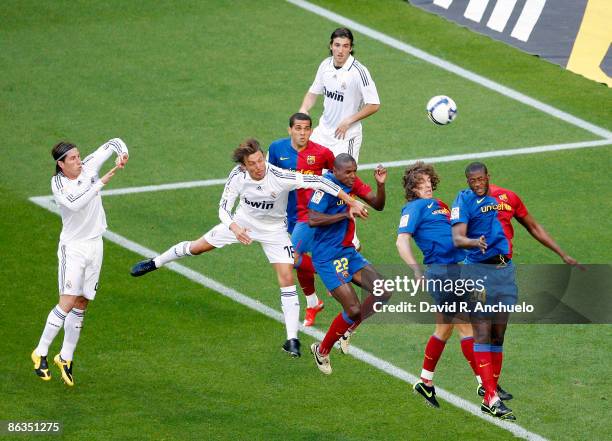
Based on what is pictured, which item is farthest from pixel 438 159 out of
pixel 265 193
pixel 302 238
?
pixel 265 193

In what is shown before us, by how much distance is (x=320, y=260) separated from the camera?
14484 millimetres

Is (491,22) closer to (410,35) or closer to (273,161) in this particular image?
(410,35)

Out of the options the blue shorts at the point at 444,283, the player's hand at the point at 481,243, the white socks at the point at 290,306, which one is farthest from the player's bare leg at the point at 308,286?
the player's hand at the point at 481,243

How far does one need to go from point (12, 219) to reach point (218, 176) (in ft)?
11.1

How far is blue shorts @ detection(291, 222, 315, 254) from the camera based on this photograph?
15156mm

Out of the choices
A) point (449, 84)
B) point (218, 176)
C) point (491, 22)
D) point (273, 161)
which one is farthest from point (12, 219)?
point (491, 22)

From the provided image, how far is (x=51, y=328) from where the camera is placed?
1452 centimetres

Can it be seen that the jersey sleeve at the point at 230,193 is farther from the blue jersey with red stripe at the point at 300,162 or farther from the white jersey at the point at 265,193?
the blue jersey with red stripe at the point at 300,162

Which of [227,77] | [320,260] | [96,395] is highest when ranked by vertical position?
[227,77]

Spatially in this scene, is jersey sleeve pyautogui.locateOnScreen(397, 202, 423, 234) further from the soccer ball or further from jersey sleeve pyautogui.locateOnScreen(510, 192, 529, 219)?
the soccer ball

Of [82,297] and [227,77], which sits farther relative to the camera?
[227,77]

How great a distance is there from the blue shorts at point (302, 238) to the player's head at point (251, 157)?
3.33ft

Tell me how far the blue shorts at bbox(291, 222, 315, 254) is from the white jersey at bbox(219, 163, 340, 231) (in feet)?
0.85

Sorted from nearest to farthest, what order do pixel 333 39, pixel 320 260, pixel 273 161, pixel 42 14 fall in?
pixel 320 260 → pixel 273 161 → pixel 333 39 → pixel 42 14
